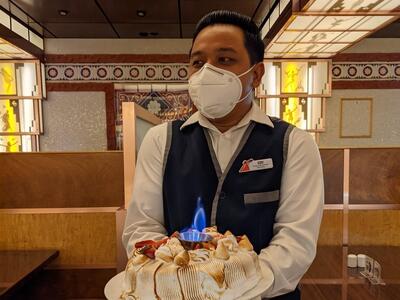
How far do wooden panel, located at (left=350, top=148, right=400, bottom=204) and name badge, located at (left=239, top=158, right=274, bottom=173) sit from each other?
156cm

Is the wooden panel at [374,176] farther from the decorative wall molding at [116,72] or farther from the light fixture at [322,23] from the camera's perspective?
the decorative wall molding at [116,72]

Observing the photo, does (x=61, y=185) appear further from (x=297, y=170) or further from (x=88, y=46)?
(x=88, y=46)

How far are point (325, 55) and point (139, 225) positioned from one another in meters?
5.06

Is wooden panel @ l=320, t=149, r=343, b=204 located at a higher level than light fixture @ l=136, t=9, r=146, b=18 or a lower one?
lower

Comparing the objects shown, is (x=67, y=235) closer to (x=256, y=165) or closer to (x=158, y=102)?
(x=256, y=165)

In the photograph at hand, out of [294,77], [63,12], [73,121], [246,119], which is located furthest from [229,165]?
[73,121]

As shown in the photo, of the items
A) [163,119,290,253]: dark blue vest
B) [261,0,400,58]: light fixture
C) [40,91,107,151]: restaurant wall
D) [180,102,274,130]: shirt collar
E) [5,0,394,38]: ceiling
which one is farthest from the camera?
[40,91,107,151]: restaurant wall

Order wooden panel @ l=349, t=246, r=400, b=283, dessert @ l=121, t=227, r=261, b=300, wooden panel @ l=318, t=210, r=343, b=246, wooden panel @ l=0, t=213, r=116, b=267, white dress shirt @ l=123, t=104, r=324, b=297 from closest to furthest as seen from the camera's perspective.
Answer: dessert @ l=121, t=227, r=261, b=300
white dress shirt @ l=123, t=104, r=324, b=297
wooden panel @ l=349, t=246, r=400, b=283
wooden panel @ l=0, t=213, r=116, b=267
wooden panel @ l=318, t=210, r=343, b=246

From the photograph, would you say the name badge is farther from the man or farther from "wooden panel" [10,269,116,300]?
"wooden panel" [10,269,116,300]

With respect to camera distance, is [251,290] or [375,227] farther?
[375,227]

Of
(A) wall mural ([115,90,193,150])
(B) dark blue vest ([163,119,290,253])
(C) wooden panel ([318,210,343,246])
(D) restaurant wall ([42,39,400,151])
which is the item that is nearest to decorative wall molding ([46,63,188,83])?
(D) restaurant wall ([42,39,400,151])

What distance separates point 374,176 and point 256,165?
171cm

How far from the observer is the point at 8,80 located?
5391 millimetres

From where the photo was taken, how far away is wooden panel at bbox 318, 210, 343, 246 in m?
2.32
